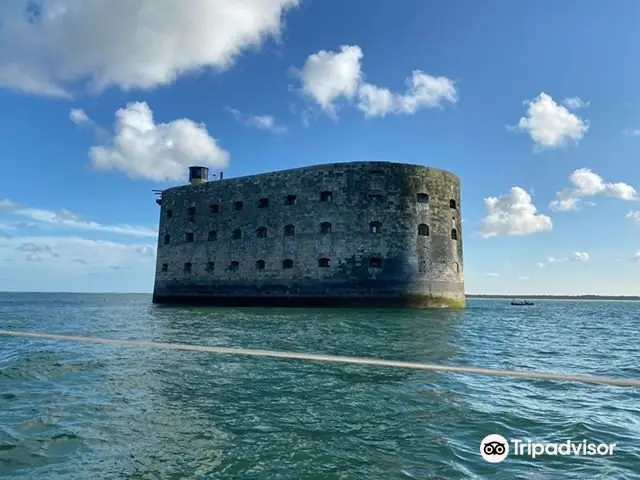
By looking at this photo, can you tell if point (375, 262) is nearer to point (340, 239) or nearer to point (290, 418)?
point (340, 239)

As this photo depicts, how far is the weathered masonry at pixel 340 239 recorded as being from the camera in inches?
885

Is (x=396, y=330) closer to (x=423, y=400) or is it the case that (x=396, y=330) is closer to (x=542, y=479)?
(x=423, y=400)

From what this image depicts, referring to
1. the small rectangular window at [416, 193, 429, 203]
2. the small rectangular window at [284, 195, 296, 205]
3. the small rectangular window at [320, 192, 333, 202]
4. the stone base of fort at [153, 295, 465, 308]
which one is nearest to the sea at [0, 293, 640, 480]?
the stone base of fort at [153, 295, 465, 308]

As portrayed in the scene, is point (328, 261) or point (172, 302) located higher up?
point (328, 261)

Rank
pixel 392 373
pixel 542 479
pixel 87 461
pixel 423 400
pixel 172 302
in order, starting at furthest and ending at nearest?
pixel 172 302, pixel 392 373, pixel 423 400, pixel 87 461, pixel 542 479

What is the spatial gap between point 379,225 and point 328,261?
2.96 metres

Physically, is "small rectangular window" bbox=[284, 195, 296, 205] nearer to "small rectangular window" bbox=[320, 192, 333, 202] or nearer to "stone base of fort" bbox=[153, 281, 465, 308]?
"small rectangular window" bbox=[320, 192, 333, 202]

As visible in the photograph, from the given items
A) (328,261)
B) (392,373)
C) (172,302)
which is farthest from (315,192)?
(392,373)

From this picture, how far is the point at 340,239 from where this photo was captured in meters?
23.0

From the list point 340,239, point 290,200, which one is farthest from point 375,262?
point 290,200

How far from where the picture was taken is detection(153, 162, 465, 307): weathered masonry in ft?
73.7

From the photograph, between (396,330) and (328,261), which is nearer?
(396,330)

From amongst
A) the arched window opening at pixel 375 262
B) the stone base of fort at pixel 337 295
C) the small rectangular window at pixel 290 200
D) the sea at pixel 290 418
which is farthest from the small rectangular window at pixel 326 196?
the sea at pixel 290 418

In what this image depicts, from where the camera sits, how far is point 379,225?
74.6 feet
